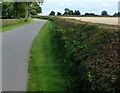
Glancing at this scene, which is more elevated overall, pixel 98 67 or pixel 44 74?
pixel 98 67

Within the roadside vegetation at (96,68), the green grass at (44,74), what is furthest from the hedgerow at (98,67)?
the green grass at (44,74)

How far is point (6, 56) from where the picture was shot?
497 inches

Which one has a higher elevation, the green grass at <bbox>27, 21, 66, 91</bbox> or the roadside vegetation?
the roadside vegetation

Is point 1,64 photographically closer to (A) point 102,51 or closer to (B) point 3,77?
(B) point 3,77

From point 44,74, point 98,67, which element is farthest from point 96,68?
point 44,74

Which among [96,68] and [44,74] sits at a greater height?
[96,68]

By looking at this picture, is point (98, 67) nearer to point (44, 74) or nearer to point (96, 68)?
point (96, 68)

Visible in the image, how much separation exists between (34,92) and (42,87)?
1.76 ft

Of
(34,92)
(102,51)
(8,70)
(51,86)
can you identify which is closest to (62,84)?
(51,86)

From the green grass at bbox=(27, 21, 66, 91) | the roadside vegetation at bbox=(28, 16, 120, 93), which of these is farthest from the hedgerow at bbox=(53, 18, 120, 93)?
the green grass at bbox=(27, 21, 66, 91)

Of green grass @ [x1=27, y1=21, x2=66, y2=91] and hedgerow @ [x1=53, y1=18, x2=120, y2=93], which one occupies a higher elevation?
hedgerow @ [x1=53, y1=18, x2=120, y2=93]

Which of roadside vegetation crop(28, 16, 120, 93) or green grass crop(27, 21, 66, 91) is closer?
roadside vegetation crop(28, 16, 120, 93)

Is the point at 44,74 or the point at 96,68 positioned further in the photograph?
the point at 44,74

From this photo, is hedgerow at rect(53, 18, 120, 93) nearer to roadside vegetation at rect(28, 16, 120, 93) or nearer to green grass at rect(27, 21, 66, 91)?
roadside vegetation at rect(28, 16, 120, 93)
